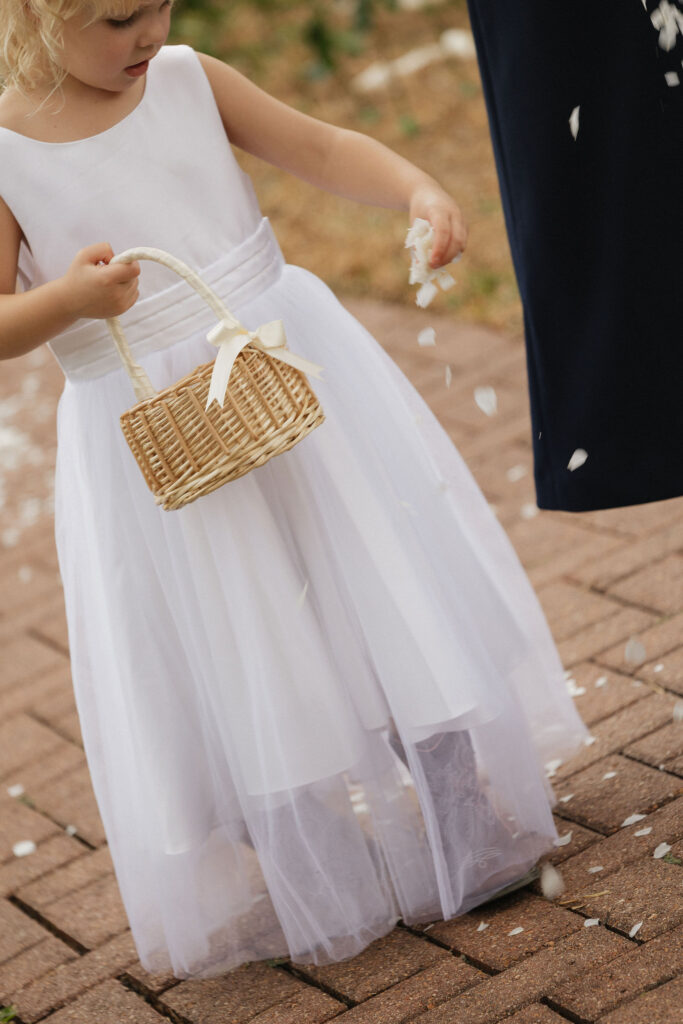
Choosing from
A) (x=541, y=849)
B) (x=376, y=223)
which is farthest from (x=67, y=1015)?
(x=376, y=223)

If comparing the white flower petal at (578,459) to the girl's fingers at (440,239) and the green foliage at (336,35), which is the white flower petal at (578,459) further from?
the green foliage at (336,35)

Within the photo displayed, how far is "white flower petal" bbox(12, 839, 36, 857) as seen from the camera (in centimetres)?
272

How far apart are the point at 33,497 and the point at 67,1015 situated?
2.65 metres

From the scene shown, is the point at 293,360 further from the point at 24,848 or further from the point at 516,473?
the point at 516,473

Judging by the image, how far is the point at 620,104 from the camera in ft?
6.01

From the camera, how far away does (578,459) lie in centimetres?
202

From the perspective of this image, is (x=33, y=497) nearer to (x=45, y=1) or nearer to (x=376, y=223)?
(x=376, y=223)

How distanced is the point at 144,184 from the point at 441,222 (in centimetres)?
45

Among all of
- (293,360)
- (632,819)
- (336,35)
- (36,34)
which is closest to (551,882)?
(632,819)

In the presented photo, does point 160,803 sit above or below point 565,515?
above

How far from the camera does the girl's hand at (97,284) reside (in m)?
1.79

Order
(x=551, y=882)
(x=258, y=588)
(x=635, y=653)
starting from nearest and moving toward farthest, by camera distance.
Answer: (x=258, y=588), (x=551, y=882), (x=635, y=653)

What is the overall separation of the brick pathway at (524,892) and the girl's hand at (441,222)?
1.01 metres

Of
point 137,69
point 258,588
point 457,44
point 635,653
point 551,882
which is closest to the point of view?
point 137,69
